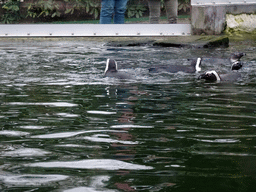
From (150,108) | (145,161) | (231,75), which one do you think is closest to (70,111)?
(150,108)

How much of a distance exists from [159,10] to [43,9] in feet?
7.66

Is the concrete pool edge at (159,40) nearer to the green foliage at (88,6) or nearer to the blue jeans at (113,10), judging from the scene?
the blue jeans at (113,10)

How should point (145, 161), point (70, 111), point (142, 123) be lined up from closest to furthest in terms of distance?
1. point (145, 161)
2. point (142, 123)
3. point (70, 111)

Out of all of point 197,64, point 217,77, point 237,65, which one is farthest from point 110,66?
point 237,65

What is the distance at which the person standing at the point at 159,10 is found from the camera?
30.8ft

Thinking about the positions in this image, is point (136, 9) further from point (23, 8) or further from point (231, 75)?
point (231, 75)

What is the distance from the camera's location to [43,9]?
30.3 ft

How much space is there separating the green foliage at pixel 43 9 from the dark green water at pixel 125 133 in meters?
2.76

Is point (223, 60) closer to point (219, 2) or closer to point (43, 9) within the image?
point (219, 2)

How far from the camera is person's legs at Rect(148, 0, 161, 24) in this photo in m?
9.44

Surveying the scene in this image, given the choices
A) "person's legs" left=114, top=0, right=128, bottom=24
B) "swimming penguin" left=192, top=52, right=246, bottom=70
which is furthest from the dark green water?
"person's legs" left=114, top=0, right=128, bottom=24

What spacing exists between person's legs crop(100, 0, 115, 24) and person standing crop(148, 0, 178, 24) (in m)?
0.80

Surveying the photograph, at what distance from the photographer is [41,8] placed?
30.1ft

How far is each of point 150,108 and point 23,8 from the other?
19.3 ft
